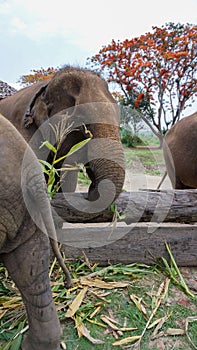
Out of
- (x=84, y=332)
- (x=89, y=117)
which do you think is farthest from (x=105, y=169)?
(x=84, y=332)

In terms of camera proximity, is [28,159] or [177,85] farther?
[177,85]

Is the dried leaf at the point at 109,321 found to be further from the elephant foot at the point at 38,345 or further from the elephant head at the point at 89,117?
the elephant head at the point at 89,117

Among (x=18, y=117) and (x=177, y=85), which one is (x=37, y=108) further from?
(x=177, y=85)

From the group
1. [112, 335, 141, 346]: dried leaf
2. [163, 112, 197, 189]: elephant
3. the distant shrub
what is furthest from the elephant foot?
[163, 112, 197, 189]: elephant

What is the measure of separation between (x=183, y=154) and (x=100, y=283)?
292 cm

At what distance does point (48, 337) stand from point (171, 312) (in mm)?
870

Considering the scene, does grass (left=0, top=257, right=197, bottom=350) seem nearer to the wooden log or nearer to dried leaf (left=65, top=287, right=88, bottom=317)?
dried leaf (left=65, top=287, right=88, bottom=317)

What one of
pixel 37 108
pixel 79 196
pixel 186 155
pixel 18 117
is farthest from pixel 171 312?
pixel 186 155

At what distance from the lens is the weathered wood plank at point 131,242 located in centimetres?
256

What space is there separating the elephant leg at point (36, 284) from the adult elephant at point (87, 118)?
0.72 m

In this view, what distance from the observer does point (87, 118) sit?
101 inches

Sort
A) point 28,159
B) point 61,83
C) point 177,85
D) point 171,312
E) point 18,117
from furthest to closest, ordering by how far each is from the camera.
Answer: point 177,85
point 18,117
point 61,83
point 171,312
point 28,159

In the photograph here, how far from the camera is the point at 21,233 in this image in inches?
61.2

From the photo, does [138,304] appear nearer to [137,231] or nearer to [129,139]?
[137,231]
